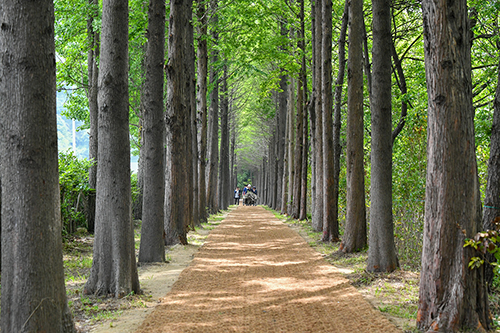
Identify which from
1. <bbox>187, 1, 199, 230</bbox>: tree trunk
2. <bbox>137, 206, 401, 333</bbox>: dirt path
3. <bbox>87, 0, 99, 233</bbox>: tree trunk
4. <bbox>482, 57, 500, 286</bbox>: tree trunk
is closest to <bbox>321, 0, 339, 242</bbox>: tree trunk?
<bbox>137, 206, 401, 333</bbox>: dirt path

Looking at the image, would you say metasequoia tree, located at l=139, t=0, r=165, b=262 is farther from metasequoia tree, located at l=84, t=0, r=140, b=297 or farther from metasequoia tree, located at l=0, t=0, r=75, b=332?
metasequoia tree, located at l=0, t=0, r=75, b=332

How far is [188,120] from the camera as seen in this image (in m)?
15.0

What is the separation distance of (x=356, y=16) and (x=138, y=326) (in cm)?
853

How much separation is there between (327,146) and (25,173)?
35.6ft

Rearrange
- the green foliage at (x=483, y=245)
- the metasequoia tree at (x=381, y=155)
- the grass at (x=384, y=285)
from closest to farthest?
the green foliage at (x=483, y=245) → the grass at (x=384, y=285) → the metasequoia tree at (x=381, y=155)

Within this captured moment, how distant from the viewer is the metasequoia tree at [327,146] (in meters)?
13.6

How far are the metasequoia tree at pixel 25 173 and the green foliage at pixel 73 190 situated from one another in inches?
320

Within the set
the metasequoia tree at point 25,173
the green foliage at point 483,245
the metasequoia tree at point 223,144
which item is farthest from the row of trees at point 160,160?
the metasequoia tree at point 223,144

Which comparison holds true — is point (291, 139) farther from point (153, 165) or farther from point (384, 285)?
point (384, 285)

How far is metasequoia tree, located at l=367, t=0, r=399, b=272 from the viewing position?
844 centimetres

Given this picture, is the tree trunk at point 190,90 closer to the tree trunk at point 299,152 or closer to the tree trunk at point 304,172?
the tree trunk at point 304,172

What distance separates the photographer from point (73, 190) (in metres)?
13.0

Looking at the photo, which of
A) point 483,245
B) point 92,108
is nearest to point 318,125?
point 92,108

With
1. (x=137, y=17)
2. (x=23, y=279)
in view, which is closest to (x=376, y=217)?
(x=23, y=279)
